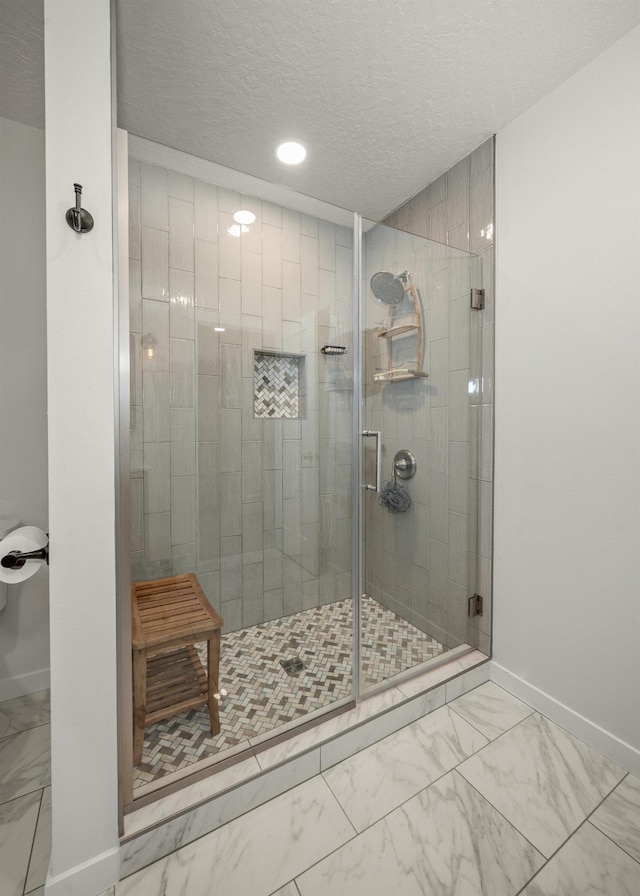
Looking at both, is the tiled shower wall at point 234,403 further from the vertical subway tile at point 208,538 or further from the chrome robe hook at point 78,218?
the chrome robe hook at point 78,218

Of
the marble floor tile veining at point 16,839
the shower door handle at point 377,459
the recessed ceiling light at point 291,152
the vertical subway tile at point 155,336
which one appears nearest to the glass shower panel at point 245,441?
the vertical subway tile at point 155,336

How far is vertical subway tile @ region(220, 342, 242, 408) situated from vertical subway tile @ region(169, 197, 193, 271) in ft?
1.04

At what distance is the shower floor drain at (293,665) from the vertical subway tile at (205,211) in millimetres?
1670

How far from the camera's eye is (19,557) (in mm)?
957

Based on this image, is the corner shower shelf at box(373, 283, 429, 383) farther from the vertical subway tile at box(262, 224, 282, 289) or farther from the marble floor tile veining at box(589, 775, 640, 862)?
the marble floor tile veining at box(589, 775, 640, 862)

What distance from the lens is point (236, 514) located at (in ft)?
4.75

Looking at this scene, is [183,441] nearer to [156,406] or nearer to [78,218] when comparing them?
[156,406]

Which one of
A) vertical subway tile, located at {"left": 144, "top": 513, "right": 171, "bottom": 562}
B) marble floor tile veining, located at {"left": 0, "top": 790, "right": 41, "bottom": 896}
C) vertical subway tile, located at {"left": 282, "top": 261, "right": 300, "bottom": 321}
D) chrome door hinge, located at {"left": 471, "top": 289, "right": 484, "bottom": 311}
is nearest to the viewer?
marble floor tile veining, located at {"left": 0, "top": 790, "right": 41, "bottom": 896}

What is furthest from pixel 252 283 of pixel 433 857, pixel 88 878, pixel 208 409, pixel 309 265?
pixel 433 857

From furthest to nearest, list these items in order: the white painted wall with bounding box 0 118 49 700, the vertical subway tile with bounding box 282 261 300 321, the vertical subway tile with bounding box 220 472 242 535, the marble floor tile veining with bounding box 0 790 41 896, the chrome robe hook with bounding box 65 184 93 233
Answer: the white painted wall with bounding box 0 118 49 700
the vertical subway tile with bounding box 282 261 300 321
the vertical subway tile with bounding box 220 472 242 535
the marble floor tile veining with bounding box 0 790 41 896
the chrome robe hook with bounding box 65 184 93 233

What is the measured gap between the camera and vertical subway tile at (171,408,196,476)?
1273 mm

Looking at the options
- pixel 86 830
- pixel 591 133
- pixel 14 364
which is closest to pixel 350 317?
pixel 591 133

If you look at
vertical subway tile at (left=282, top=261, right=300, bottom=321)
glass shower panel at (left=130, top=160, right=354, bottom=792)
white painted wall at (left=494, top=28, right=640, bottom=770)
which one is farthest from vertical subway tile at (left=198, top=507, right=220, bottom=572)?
white painted wall at (left=494, top=28, right=640, bottom=770)

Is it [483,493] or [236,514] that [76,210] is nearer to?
[236,514]
